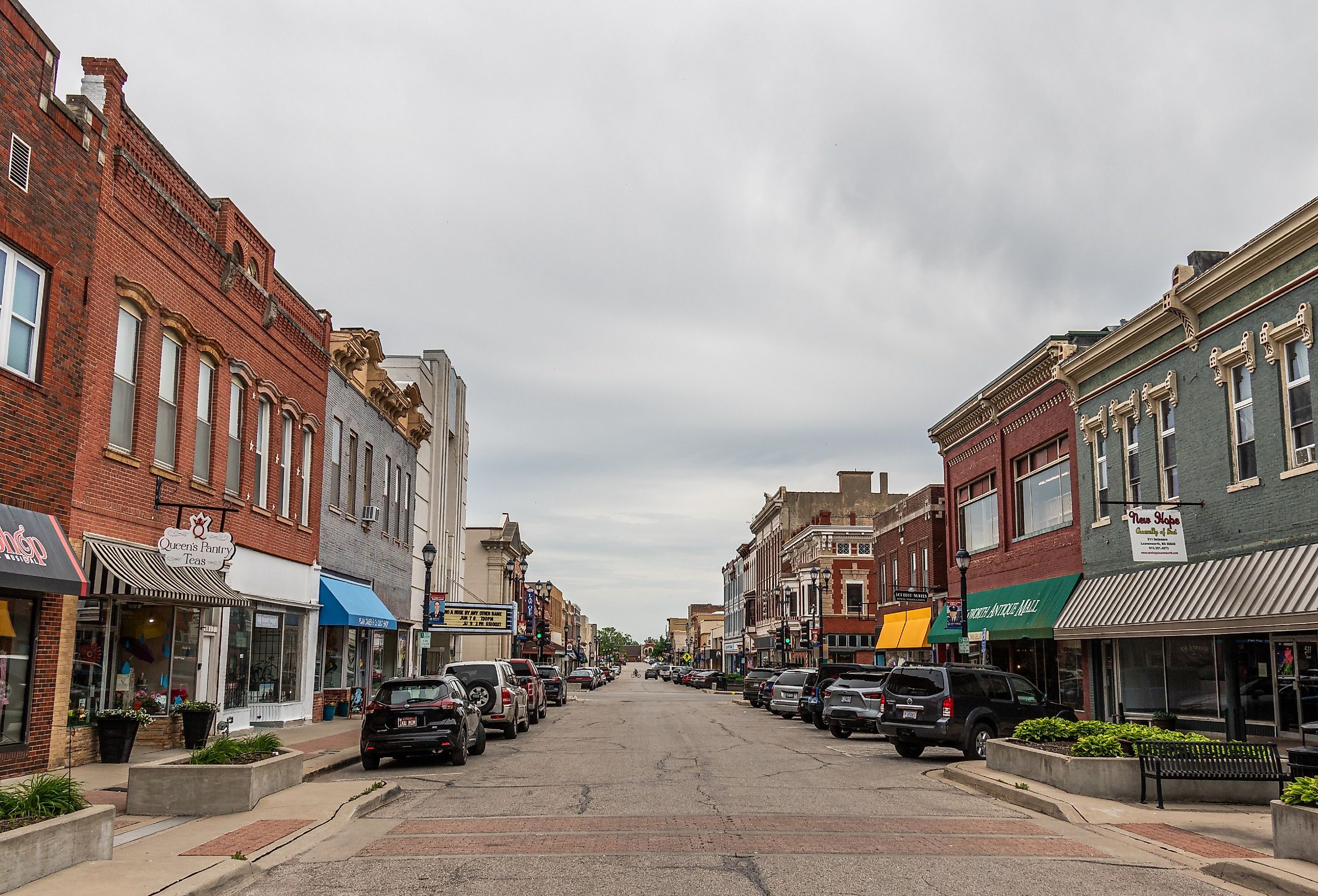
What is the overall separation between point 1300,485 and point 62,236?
19563mm

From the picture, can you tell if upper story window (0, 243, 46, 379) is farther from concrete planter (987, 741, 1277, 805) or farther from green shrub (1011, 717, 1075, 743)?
green shrub (1011, 717, 1075, 743)

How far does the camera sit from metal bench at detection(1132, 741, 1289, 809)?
14.0m

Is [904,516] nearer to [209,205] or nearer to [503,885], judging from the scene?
[209,205]

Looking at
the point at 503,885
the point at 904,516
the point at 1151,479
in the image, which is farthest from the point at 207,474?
the point at 904,516

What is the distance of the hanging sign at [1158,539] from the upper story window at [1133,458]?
3.71m

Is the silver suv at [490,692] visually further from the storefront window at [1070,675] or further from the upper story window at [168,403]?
the storefront window at [1070,675]

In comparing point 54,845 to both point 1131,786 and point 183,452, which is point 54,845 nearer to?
point 1131,786

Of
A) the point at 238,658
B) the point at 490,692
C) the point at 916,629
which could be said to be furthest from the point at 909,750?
the point at 916,629

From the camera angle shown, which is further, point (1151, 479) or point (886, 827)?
point (1151, 479)

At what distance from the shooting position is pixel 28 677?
1508 centimetres

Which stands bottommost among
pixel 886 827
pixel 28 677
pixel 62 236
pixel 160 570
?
pixel 886 827

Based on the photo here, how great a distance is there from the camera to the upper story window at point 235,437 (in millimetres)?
23625

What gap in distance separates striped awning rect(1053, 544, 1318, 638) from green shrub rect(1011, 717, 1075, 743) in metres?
4.08

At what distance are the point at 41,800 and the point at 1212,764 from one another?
1282 centimetres
